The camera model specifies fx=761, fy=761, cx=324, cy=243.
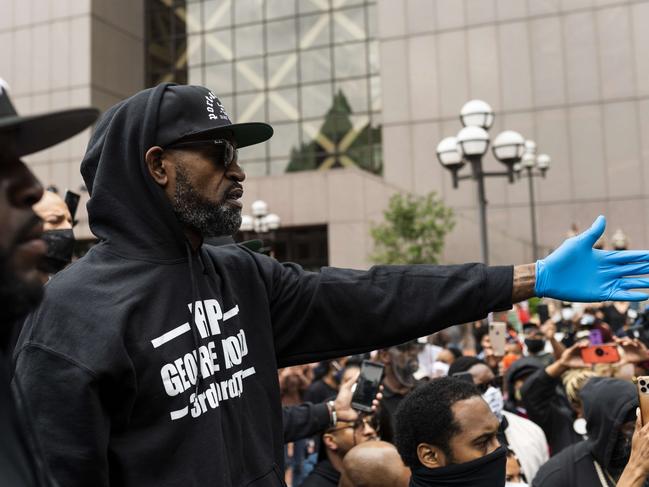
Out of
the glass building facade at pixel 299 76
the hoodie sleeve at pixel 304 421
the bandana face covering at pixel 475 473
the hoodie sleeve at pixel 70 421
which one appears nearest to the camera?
the hoodie sleeve at pixel 70 421

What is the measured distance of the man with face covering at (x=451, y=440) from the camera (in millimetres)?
3186

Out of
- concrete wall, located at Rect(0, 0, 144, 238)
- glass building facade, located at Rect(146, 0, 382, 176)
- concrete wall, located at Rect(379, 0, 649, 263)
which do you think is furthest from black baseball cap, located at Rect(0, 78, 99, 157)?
concrete wall, located at Rect(0, 0, 144, 238)

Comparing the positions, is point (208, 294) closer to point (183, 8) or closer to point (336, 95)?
point (336, 95)

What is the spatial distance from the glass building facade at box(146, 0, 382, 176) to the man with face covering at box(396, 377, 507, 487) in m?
30.4

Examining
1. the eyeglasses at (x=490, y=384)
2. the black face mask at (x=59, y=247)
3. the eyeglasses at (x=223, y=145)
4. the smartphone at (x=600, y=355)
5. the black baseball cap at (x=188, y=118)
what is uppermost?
the black baseball cap at (x=188, y=118)

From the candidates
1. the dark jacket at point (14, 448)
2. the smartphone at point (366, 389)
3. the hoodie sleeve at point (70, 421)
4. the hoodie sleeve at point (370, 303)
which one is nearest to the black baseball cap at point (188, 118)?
the hoodie sleeve at point (370, 303)

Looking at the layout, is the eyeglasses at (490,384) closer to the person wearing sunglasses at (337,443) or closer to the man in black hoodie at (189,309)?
the person wearing sunglasses at (337,443)

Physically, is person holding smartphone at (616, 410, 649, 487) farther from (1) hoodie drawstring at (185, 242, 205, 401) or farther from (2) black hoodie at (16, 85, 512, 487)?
(1) hoodie drawstring at (185, 242, 205, 401)

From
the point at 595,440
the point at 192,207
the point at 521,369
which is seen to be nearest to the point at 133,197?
the point at 192,207

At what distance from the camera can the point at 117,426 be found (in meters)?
2.19

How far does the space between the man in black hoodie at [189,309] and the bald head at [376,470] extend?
1.29m

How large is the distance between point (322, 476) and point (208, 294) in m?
2.45

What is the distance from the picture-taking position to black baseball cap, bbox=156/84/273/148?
2.50 m

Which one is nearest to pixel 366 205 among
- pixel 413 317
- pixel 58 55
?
pixel 58 55
